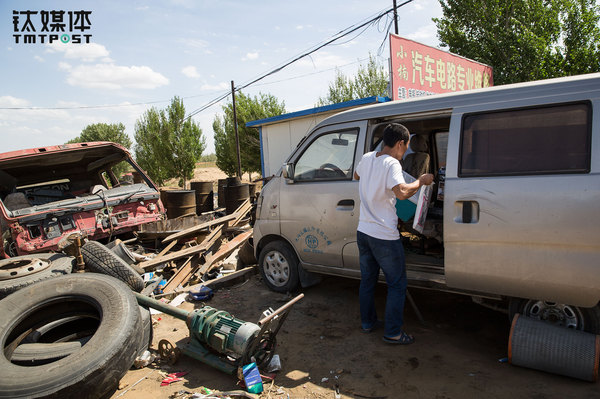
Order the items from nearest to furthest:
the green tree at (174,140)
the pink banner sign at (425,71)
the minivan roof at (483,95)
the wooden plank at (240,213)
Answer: the minivan roof at (483,95) < the wooden plank at (240,213) < the pink banner sign at (425,71) < the green tree at (174,140)

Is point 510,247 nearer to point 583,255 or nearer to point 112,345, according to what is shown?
point 583,255

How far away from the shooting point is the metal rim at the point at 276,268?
461 centimetres

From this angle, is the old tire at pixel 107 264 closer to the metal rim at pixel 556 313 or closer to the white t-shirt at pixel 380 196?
the white t-shirt at pixel 380 196

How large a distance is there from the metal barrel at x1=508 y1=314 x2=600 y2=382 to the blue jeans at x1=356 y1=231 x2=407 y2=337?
2.87ft

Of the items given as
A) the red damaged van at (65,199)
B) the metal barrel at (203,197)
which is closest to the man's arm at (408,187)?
the red damaged van at (65,199)

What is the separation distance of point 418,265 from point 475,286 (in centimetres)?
64

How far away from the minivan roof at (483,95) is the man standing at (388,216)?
39 centimetres

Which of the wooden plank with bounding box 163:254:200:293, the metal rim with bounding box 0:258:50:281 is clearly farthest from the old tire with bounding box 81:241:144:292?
the wooden plank with bounding box 163:254:200:293

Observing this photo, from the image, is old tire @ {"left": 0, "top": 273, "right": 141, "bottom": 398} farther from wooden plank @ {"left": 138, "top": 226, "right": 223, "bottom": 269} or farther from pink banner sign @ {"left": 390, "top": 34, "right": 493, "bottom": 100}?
pink banner sign @ {"left": 390, "top": 34, "right": 493, "bottom": 100}

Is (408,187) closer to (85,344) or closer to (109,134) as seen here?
(85,344)

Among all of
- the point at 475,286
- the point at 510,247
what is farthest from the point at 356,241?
the point at 510,247

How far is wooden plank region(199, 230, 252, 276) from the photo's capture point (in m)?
5.65

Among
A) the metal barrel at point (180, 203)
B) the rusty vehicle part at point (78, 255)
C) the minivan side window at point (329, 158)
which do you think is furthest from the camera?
the metal barrel at point (180, 203)

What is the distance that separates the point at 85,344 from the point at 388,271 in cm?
253
